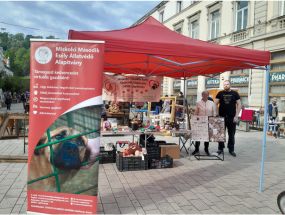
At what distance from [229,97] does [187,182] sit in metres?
3.15

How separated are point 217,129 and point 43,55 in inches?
199

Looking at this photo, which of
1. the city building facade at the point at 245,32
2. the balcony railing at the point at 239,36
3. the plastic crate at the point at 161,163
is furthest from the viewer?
the balcony railing at the point at 239,36

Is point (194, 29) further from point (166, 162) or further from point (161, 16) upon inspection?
point (166, 162)

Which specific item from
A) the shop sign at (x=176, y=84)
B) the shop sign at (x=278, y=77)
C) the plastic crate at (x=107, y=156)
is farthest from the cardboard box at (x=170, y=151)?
the shop sign at (x=176, y=84)

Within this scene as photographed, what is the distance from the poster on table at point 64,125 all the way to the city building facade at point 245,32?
9206 mm

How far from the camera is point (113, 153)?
21.5 ft

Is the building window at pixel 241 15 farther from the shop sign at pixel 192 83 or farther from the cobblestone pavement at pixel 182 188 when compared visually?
the cobblestone pavement at pixel 182 188

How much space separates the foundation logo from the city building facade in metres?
9.32

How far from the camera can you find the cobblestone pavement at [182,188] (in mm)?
3977

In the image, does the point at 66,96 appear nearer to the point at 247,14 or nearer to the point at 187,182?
the point at 187,182

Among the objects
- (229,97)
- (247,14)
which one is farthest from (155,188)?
(247,14)

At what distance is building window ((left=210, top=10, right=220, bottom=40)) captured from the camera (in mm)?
24484

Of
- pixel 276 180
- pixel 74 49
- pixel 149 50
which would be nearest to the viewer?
pixel 74 49

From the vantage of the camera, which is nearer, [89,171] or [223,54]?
[89,171]
